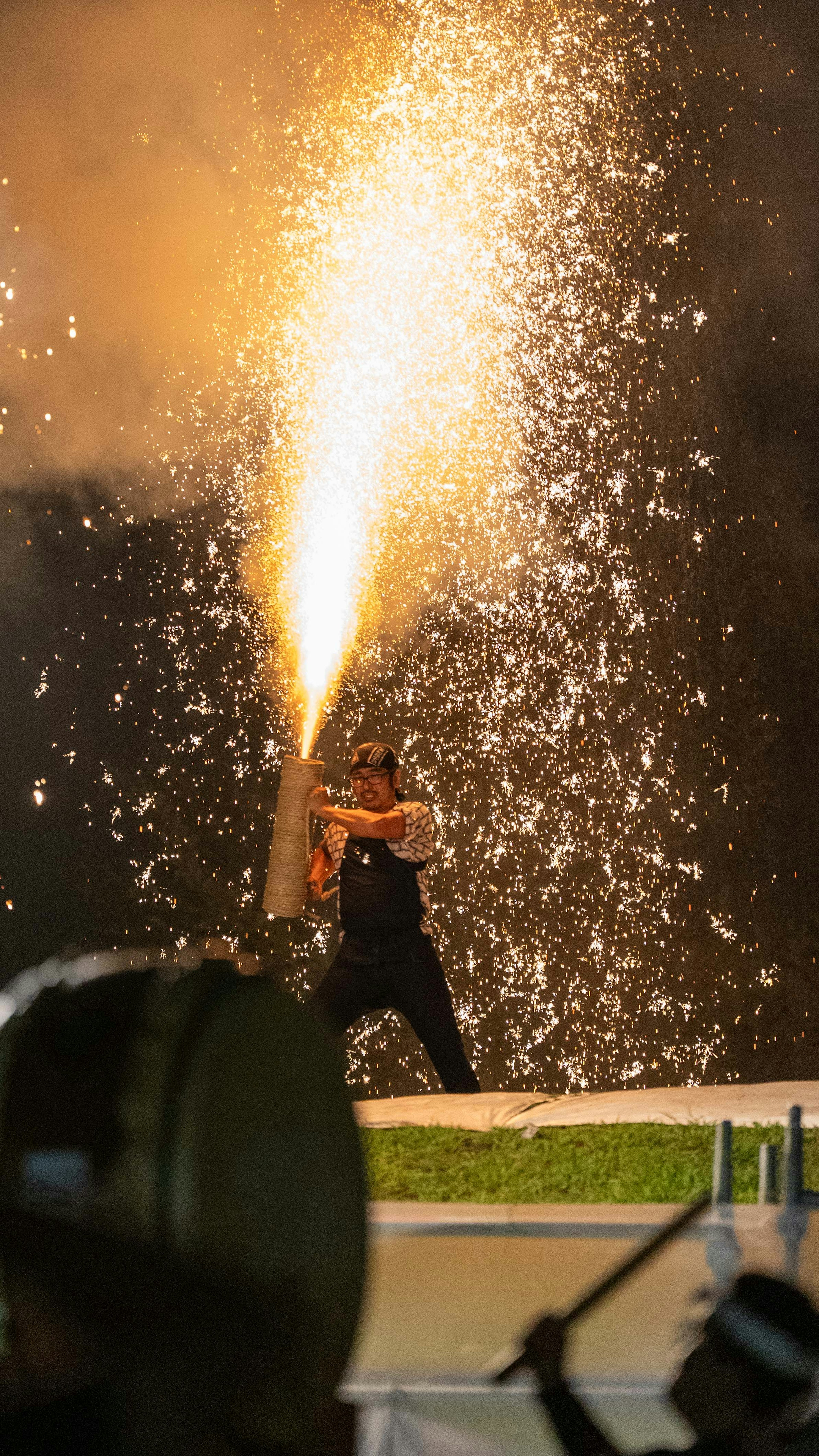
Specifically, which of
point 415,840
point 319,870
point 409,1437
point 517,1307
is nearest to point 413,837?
point 415,840

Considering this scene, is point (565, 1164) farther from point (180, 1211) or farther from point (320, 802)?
point (180, 1211)

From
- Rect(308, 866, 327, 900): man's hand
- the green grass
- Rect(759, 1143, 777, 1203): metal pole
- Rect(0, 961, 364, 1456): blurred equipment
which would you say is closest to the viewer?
Rect(0, 961, 364, 1456): blurred equipment

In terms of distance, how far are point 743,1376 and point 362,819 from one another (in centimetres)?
272

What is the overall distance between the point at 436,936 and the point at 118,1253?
5.77 meters

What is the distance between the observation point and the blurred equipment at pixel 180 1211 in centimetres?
69

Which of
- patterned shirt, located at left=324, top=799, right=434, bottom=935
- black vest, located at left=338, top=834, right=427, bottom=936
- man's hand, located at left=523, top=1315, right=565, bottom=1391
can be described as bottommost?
man's hand, located at left=523, top=1315, right=565, bottom=1391

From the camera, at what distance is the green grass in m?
2.58

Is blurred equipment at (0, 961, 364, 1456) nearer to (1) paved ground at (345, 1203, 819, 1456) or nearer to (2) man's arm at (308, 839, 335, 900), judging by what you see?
(1) paved ground at (345, 1203, 819, 1456)

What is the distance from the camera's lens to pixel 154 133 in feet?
19.9

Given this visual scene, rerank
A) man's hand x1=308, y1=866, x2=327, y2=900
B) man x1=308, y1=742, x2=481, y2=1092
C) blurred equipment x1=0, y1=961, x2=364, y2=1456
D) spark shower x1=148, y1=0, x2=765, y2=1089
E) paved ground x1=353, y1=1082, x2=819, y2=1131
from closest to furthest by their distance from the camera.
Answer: blurred equipment x1=0, y1=961, x2=364, y2=1456 → paved ground x1=353, y1=1082, x2=819, y2=1131 → man x1=308, y1=742, x2=481, y2=1092 → man's hand x1=308, y1=866, x2=327, y2=900 → spark shower x1=148, y1=0, x2=765, y2=1089

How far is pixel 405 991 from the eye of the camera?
371 cm

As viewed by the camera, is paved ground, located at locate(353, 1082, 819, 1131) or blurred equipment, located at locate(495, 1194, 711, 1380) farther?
paved ground, located at locate(353, 1082, 819, 1131)

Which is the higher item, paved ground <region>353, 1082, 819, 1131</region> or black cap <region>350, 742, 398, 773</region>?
black cap <region>350, 742, 398, 773</region>

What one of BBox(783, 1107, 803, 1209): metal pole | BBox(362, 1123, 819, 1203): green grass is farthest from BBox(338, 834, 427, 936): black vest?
BBox(783, 1107, 803, 1209): metal pole
